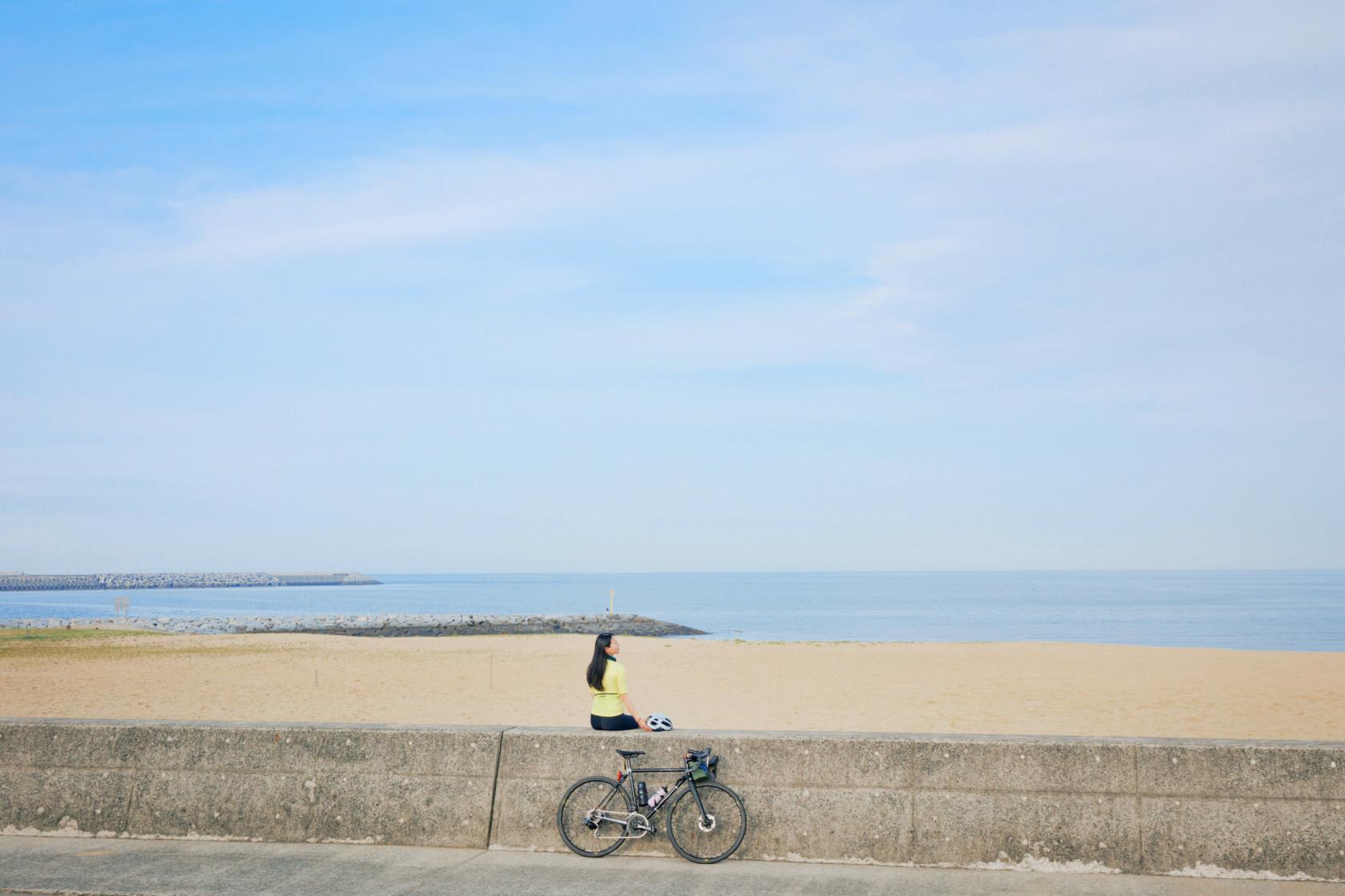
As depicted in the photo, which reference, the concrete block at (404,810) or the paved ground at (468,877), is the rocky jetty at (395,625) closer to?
the concrete block at (404,810)

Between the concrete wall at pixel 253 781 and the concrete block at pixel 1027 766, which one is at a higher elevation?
Answer: the concrete block at pixel 1027 766

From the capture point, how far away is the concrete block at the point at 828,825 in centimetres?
775

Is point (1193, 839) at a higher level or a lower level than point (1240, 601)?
lower

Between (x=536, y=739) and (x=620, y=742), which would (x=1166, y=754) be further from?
(x=536, y=739)

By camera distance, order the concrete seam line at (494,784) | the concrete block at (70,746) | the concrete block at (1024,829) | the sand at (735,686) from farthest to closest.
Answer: the sand at (735,686) → the concrete block at (70,746) → the concrete seam line at (494,784) → the concrete block at (1024,829)

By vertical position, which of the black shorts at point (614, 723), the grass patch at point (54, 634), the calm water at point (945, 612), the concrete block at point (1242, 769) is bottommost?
the grass patch at point (54, 634)

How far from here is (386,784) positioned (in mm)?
8469

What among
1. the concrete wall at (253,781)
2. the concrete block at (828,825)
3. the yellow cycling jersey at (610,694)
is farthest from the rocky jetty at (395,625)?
the concrete block at (828,825)

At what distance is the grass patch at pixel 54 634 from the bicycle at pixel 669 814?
4928 cm

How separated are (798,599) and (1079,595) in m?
40.4

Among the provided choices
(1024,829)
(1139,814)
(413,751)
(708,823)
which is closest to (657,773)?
(708,823)

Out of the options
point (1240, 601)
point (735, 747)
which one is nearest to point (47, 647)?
point (735, 747)

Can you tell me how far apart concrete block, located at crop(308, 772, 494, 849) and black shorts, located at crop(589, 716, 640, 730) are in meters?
1.84

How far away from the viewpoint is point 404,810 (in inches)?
331
